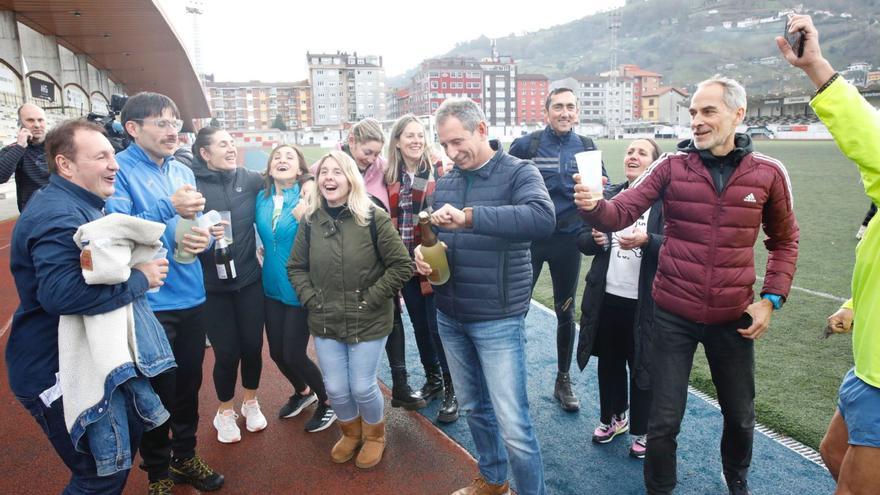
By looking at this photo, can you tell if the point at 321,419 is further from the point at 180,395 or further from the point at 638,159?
the point at 638,159

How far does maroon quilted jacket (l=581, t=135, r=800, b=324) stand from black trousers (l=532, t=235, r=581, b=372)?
1.36 m

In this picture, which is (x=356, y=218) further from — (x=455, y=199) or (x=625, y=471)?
(x=625, y=471)

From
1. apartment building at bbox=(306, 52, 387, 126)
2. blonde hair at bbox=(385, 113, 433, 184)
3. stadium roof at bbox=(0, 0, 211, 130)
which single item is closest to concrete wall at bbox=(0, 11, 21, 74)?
stadium roof at bbox=(0, 0, 211, 130)

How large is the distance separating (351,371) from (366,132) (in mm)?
1801

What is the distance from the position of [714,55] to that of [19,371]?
188909 mm

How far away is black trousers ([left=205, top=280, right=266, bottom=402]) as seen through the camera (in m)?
3.44

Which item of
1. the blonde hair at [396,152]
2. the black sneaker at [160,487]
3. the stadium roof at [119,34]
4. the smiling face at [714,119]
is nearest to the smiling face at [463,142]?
the smiling face at [714,119]

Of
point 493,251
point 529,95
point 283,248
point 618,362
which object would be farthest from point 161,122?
point 529,95

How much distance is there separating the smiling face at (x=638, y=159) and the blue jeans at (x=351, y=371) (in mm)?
1936

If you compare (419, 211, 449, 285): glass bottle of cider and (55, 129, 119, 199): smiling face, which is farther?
(419, 211, 449, 285): glass bottle of cider

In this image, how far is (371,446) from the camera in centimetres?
332

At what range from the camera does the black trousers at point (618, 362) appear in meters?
3.31

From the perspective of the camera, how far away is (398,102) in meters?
117

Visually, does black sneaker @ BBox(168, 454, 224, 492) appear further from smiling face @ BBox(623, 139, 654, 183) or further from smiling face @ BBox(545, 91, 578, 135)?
smiling face @ BBox(545, 91, 578, 135)
